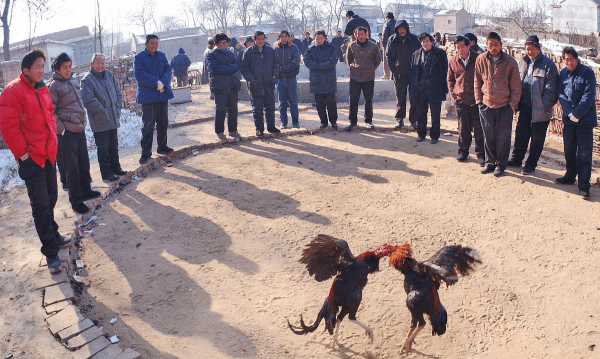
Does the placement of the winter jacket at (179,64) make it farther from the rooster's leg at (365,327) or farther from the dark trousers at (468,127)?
the rooster's leg at (365,327)

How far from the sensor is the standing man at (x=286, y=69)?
9.99 m

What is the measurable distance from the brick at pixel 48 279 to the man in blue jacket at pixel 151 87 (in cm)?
370

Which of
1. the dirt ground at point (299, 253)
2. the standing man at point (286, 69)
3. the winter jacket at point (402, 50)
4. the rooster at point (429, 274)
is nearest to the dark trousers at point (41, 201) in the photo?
the dirt ground at point (299, 253)

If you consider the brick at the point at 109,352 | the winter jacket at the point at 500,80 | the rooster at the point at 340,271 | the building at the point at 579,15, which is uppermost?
the building at the point at 579,15

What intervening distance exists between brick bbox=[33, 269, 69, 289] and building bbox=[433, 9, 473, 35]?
184ft

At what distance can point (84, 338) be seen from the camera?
154 inches

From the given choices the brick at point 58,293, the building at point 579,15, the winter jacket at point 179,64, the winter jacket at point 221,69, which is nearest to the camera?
the brick at point 58,293

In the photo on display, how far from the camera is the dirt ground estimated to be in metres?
4.03

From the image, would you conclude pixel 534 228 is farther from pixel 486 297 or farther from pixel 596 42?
pixel 596 42

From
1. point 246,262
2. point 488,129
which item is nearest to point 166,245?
point 246,262

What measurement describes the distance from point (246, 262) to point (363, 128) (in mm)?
5611

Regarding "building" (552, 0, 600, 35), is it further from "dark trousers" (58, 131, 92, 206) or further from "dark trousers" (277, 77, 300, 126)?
"dark trousers" (58, 131, 92, 206)

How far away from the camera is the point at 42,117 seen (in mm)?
5035

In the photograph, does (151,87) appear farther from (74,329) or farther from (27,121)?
(74,329)
